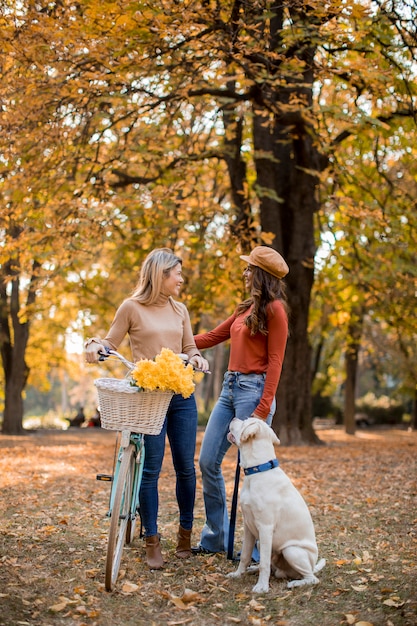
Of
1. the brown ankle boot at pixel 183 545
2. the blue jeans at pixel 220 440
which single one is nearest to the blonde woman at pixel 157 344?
the blue jeans at pixel 220 440

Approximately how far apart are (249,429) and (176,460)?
0.95 metres

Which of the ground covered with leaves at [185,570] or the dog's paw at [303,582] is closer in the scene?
the ground covered with leaves at [185,570]

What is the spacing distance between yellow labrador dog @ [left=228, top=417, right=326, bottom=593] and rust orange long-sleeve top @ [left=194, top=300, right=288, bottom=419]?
278mm

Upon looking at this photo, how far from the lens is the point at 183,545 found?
5547 mm

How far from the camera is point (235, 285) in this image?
13.4 metres

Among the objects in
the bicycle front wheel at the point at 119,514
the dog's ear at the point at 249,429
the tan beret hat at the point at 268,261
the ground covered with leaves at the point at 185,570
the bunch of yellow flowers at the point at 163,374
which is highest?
the tan beret hat at the point at 268,261

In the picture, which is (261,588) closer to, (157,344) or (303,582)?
(303,582)

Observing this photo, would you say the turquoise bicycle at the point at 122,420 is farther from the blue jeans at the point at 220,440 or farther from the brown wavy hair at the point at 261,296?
the brown wavy hair at the point at 261,296

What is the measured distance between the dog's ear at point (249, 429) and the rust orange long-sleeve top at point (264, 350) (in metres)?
0.25

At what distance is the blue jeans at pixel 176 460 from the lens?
5195 millimetres

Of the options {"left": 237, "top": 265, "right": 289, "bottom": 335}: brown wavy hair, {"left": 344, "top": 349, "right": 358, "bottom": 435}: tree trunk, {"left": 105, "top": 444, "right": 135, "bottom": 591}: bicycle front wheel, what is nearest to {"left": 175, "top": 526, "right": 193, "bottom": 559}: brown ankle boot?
{"left": 105, "top": 444, "right": 135, "bottom": 591}: bicycle front wheel

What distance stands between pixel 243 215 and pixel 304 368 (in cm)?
316

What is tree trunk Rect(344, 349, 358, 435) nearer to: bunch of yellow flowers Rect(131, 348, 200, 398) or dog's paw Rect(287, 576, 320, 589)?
dog's paw Rect(287, 576, 320, 589)

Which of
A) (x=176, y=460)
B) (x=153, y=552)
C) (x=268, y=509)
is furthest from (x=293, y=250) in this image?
(x=268, y=509)
